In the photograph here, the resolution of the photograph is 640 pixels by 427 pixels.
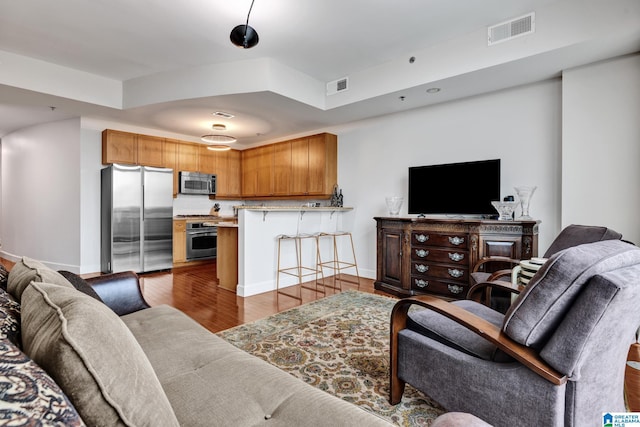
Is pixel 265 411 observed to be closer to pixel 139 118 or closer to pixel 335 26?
pixel 335 26

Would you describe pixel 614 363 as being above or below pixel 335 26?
below

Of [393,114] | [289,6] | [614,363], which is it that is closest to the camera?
[614,363]

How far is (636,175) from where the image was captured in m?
2.99

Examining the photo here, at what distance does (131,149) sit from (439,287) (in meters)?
5.54

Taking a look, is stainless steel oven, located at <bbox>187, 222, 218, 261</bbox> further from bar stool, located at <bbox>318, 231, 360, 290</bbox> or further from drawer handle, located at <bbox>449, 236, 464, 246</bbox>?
drawer handle, located at <bbox>449, 236, 464, 246</bbox>

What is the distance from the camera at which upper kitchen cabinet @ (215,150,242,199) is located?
7.12m

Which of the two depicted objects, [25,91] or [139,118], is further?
[139,118]

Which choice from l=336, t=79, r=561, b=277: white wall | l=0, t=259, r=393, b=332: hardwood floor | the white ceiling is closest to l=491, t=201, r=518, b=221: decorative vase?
l=336, t=79, r=561, b=277: white wall

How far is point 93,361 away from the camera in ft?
1.95

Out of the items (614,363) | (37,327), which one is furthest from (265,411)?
(614,363)

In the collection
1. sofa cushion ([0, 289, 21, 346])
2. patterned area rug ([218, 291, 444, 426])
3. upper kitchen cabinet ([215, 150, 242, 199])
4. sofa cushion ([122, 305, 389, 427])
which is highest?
upper kitchen cabinet ([215, 150, 242, 199])

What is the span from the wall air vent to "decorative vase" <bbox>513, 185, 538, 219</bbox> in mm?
2552

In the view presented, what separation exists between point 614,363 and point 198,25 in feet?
13.1

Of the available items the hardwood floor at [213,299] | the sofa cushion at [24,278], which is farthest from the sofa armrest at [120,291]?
the hardwood floor at [213,299]
